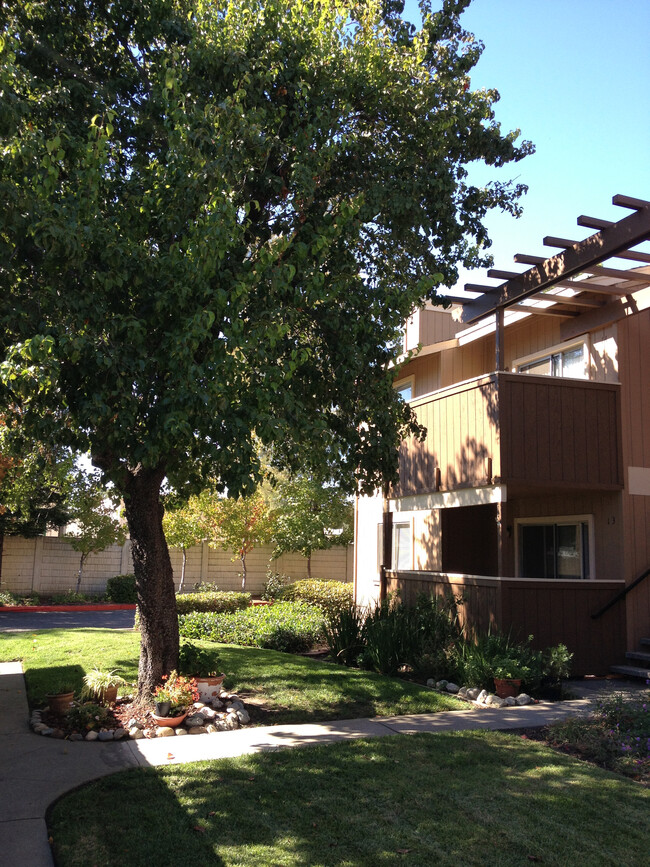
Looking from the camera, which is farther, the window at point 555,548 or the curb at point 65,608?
the curb at point 65,608

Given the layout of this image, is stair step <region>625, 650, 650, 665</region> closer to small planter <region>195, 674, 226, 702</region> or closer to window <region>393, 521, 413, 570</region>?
window <region>393, 521, 413, 570</region>

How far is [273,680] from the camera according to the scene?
34.2ft

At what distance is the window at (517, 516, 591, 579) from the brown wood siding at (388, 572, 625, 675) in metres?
1.26

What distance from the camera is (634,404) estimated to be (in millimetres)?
12055

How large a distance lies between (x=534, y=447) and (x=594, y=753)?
17.6 feet

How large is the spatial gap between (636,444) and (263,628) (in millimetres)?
7620

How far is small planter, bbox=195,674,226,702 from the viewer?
9.05 m

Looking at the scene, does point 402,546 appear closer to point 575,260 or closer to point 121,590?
point 575,260

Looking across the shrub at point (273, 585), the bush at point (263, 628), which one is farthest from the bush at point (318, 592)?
the bush at point (263, 628)

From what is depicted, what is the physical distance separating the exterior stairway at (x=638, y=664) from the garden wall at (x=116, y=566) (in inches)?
722

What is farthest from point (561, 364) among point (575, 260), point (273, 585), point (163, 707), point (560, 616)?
point (273, 585)

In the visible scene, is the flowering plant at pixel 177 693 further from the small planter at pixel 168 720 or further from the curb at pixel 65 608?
the curb at pixel 65 608

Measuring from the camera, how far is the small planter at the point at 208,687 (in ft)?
29.7

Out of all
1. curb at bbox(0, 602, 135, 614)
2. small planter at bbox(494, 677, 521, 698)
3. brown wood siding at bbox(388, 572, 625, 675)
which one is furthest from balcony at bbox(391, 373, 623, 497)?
curb at bbox(0, 602, 135, 614)
